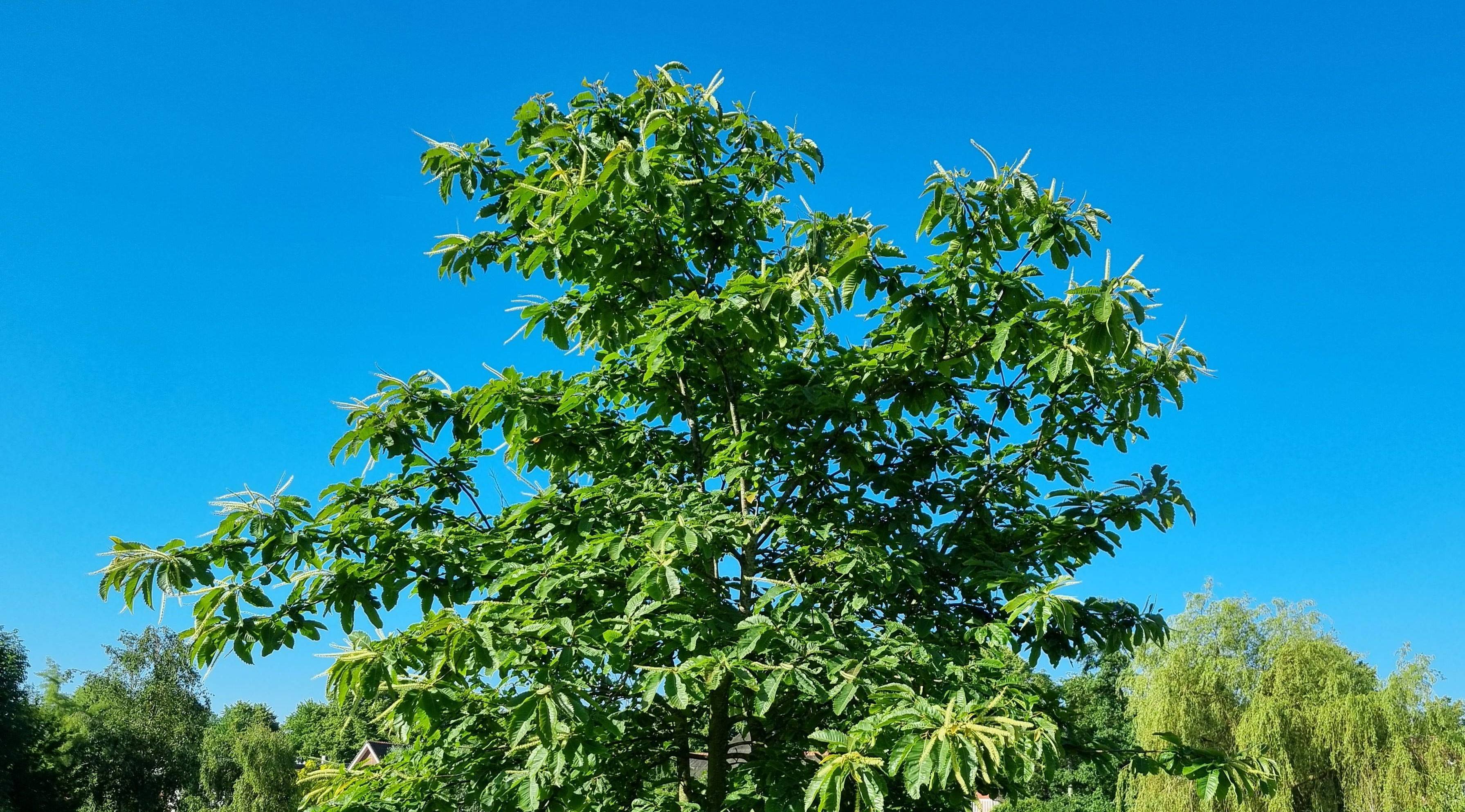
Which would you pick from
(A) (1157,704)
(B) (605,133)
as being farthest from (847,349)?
(A) (1157,704)

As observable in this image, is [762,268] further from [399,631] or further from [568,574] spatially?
[399,631]

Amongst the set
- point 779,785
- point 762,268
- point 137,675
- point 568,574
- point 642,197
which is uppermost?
point 137,675

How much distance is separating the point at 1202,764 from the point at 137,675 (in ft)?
134

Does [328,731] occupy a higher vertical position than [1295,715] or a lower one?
higher

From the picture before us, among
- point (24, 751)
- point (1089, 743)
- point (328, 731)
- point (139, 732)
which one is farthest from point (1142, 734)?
point (328, 731)

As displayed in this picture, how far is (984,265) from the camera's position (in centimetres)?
475

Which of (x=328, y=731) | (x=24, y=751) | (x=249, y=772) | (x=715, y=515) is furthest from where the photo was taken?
(x=328, y=731)

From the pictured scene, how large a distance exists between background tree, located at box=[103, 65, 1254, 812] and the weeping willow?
13.1m

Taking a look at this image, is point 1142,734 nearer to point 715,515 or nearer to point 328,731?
point 715,515

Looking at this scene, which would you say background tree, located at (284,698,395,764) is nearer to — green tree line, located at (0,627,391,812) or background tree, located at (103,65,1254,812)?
green tree line, located at (0,627,391,812)

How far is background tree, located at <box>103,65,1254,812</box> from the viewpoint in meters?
3.89

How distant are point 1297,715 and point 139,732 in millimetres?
35608

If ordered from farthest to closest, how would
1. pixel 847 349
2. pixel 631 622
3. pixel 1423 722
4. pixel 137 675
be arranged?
pixel 137 675 → pixel 1423 722 → pixel 847 349 → pixel 631 622

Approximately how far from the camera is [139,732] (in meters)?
34.4
